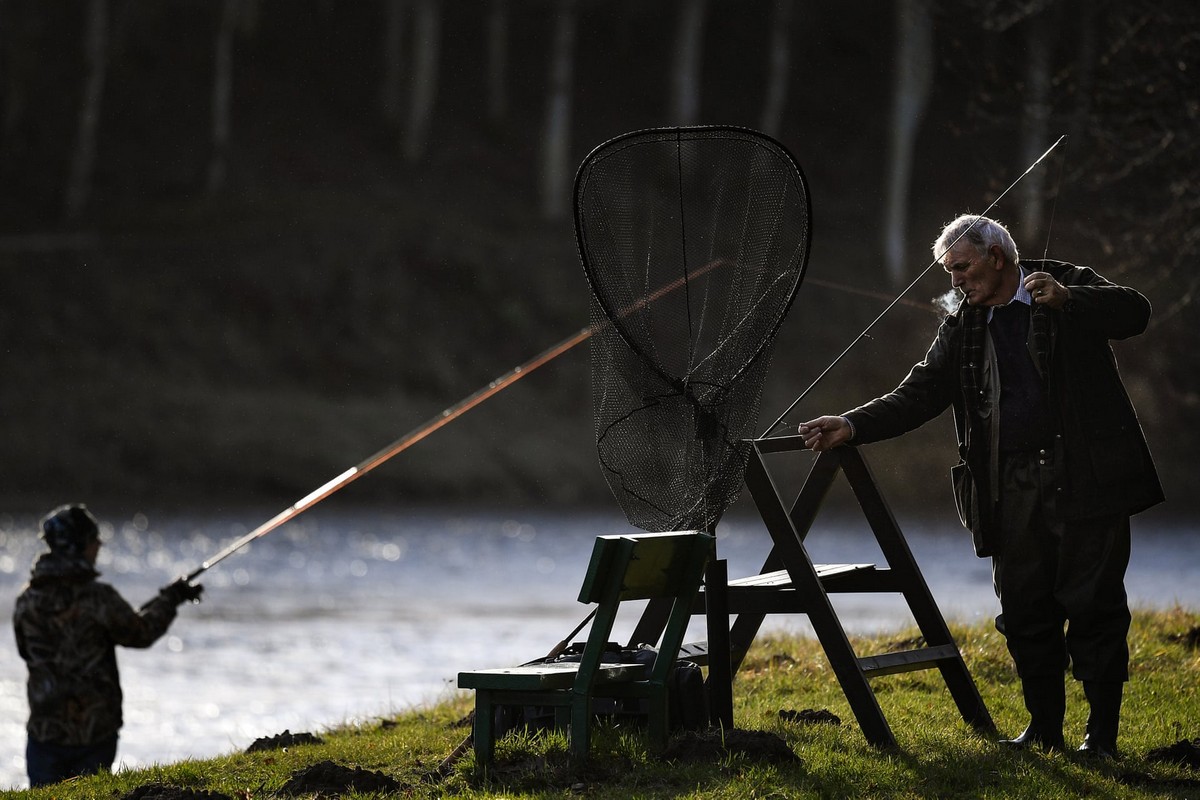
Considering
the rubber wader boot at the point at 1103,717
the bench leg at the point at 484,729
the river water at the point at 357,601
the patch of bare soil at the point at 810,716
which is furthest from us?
the river water at the point at 357,601

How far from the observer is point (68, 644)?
7707 mm

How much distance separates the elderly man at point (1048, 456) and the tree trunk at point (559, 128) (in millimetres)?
32848

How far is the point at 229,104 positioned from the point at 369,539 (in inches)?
744

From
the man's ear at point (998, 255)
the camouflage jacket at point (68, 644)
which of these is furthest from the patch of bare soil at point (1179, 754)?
the camouflage jacket at point (68, 644)

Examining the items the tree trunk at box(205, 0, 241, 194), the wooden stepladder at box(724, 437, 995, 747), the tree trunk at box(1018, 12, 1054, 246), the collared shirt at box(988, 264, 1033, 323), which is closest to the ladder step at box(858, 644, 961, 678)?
the wooden stepladder at box(724, 437, 995, 747)

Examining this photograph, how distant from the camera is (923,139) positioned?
40719 millimetres

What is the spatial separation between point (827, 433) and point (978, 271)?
0.93m

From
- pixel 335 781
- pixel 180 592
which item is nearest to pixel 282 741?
pixel 180 592

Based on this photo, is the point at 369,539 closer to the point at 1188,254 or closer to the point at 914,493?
the point at 914,493

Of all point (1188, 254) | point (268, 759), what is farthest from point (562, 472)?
point (268, 759)

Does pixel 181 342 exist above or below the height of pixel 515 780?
above

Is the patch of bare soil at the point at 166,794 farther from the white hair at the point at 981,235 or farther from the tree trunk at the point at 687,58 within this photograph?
the tree trunk at the point at 687,58

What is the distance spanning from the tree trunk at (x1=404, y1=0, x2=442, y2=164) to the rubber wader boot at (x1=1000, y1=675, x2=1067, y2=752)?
119 ft

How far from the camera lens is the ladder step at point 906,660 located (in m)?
6.28
